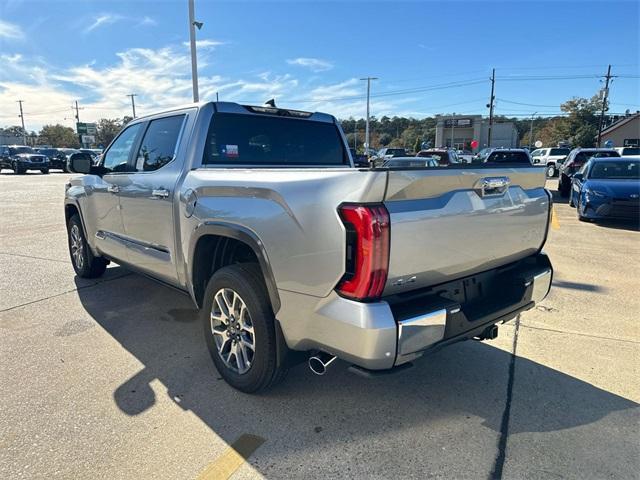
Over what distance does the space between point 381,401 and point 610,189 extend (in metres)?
9.29

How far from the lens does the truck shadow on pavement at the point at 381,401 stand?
2.63 meters

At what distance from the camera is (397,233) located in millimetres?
2176

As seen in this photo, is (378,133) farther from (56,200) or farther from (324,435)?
(324,435)

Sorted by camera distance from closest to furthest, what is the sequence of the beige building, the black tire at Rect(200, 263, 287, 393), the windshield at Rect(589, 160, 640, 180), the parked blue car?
the black tire at Rect(200, 263, 287, 393), the parked blue car, the windshield at Rect(589, 160, 640, 180), the beige building

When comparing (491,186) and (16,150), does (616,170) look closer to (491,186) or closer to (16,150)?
(491,186)

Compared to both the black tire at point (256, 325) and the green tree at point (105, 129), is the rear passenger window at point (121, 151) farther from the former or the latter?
the green tree at point (105, 129)

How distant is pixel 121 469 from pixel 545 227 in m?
3.14

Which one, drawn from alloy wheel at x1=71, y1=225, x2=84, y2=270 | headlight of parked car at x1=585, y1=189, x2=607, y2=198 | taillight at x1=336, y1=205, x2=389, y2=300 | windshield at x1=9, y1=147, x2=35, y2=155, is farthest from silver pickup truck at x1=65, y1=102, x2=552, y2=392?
windshield at x1=9, y1=147, x2=35, y2=155

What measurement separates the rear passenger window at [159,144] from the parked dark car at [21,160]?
115ft

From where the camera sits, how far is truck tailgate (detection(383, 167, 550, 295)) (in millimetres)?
2221

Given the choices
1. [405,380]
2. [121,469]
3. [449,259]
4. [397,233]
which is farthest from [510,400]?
[121,469]

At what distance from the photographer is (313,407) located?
2873 millimetres

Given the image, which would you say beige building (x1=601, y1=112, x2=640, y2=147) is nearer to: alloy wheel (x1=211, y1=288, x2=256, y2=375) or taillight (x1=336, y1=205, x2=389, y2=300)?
alloy wheel (x1=211, y1=288, x2=256, y2=375)

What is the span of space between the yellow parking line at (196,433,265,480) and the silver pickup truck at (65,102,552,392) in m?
0.38
